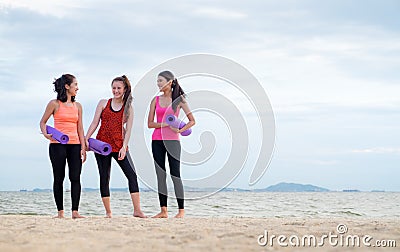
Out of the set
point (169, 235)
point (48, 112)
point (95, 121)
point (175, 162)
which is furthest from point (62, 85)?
point (169, 235)

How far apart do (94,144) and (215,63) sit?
2.15 m

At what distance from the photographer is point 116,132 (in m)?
6.88

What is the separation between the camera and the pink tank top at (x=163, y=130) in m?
6.85

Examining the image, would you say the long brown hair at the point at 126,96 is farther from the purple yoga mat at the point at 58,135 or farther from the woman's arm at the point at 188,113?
the purple yoga mat at the point at 58,135

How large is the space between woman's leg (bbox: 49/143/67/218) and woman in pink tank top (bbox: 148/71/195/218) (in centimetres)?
114

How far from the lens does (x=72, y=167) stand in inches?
260

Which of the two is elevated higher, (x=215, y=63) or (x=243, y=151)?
(x=215, y=63)

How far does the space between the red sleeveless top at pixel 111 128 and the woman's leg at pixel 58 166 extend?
58 cm

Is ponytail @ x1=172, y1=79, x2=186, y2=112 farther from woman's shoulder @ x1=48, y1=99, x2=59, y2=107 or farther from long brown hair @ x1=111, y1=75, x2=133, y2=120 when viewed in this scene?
woman's shoulder @ x1=48, y1=99, x2=59, y2=107

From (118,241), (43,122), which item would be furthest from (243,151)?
(118,241)

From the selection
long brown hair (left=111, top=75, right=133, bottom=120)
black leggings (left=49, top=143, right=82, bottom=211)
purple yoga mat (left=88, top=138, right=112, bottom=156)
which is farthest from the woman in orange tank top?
long brown hair (left=111, top=75, right=133, bottom=120)

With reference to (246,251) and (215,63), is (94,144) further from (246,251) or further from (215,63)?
(246,251)

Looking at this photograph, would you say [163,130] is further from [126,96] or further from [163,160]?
[126,96]

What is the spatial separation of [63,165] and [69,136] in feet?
1.20
